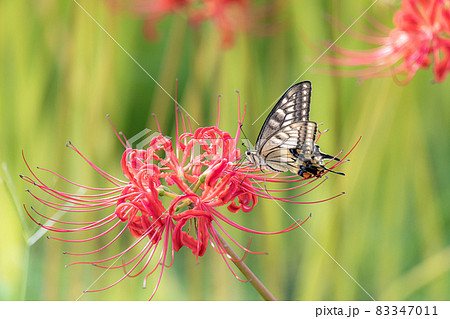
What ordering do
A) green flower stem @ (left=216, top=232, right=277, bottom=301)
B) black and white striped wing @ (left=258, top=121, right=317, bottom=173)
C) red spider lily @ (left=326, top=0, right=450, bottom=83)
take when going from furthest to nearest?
red spider lily @ (left=326, top=0, right=450, bottom=83) < black and white striped wing @ (left=258, top=121, right=317, bottom=173) < green flower stem @ (left=216, top=232, right=277, bottom=301)

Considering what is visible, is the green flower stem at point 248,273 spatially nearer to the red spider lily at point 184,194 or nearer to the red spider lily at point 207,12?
the red spider lily at point 184,194

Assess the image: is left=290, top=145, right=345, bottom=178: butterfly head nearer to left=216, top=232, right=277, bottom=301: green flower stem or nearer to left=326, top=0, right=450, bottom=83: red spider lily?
left=216, top=232, right=277, bottom=301: green flower stem

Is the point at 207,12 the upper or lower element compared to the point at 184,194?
upper

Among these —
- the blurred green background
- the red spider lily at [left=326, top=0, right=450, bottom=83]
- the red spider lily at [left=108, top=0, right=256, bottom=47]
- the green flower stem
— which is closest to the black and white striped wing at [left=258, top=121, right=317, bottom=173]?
the green flower stem

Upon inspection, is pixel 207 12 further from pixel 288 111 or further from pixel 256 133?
pixel 288 111

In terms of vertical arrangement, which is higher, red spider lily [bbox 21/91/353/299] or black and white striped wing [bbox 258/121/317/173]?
black and white striped wing [bbox 258/121/317/173]

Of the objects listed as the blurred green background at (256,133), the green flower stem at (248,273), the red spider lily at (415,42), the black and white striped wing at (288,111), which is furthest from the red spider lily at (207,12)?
the green flower stem at (248,273)

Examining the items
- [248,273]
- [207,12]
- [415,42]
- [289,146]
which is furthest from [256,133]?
[248,273]
